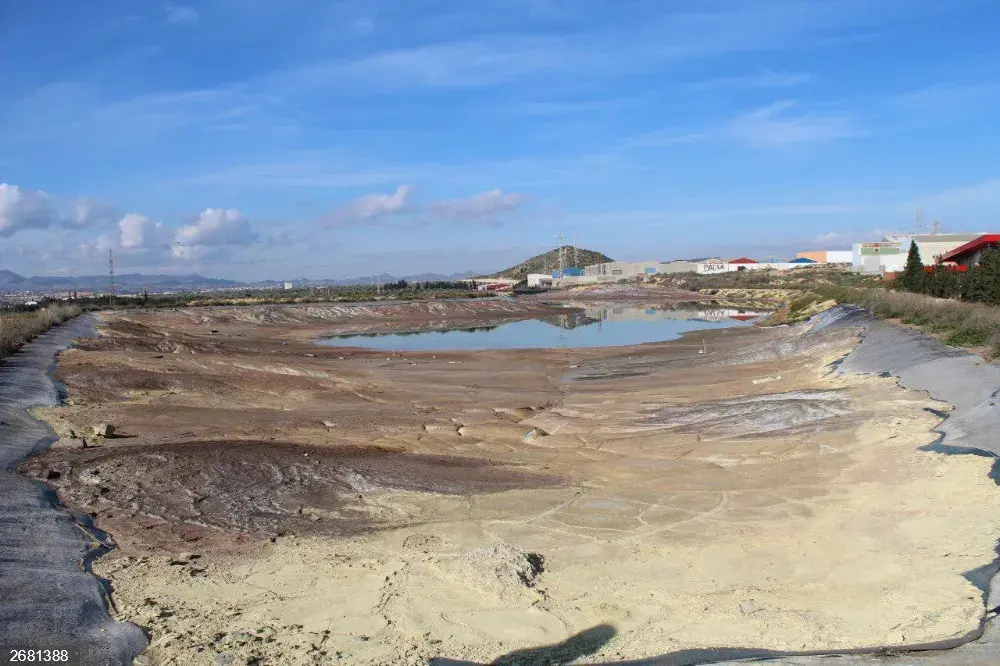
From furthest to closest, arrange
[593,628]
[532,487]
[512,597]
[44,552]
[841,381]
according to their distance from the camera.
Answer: [841,381] → [532,487] → [44,552] → [512,597] → [593,628]

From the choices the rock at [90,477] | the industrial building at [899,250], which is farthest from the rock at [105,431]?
the industrial building at [899,250]

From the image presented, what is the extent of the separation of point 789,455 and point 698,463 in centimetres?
172

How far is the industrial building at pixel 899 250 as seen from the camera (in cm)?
7106

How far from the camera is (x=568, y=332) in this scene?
58.1m

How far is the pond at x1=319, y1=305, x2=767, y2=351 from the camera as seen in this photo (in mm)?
47781

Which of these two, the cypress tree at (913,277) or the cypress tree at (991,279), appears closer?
the cypress tree at (991,279)

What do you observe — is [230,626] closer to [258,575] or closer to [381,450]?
[258,575]

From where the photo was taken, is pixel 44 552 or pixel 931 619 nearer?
pixel 931 619

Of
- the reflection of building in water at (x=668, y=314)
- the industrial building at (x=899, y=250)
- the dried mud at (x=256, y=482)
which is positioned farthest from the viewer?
the industrial building at (x=899, y=250)

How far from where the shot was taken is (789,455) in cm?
1374

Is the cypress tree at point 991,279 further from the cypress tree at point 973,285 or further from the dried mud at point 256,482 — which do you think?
the dried mud at point 256,482

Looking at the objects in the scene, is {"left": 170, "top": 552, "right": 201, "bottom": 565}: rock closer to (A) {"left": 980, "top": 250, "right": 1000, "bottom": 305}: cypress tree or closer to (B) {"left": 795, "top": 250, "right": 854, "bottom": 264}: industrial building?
(A) {"left": 980, "top": 250, "right": 1000, "bottom": 305}: cypress tree

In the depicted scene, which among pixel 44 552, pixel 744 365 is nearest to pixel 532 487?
pixel 44 552

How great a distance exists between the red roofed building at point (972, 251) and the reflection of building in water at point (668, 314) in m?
15.6
